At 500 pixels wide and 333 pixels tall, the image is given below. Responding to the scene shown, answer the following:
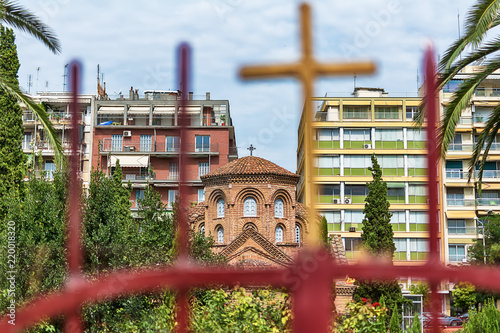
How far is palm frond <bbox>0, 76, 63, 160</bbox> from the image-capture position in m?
Answer: 9.48

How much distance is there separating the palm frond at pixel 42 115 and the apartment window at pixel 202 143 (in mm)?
35738

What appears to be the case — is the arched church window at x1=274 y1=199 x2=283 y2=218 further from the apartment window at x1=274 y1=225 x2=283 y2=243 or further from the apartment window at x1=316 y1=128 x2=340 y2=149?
the apartment window at x1=316 y1=128 x2=340 y2=149

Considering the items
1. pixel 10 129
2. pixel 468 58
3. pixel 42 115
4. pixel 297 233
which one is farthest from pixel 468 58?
pixel 297 233

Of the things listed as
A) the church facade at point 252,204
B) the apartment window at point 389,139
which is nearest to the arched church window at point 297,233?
the church facade at point 252,204

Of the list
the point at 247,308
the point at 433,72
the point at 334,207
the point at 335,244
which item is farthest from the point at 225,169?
the point at 433,72

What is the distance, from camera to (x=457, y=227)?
42.5 meters

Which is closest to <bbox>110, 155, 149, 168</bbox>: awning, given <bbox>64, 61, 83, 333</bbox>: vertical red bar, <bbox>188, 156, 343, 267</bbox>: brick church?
<bbox>188, 156, 343, 267</bbox>: brick church

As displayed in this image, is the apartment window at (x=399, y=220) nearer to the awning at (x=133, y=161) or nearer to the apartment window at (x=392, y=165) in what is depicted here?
the apartment window at (x=392, y=165)

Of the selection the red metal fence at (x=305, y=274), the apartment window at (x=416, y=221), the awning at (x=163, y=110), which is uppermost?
the awning at (x=163, y=110)

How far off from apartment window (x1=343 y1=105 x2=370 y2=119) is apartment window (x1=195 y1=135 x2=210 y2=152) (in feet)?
32.6

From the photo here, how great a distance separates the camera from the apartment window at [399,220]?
42344mm

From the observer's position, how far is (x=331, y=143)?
1722 inches

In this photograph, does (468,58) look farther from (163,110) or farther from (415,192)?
(163,110)

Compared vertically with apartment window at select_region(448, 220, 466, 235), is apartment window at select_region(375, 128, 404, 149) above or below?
above
